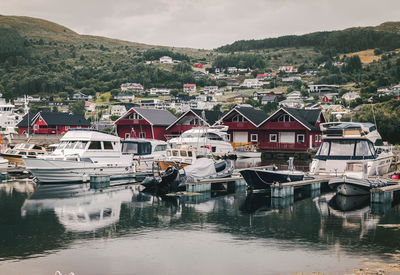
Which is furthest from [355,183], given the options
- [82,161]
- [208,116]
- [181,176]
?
[208,116]

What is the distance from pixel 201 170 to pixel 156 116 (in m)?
35.1

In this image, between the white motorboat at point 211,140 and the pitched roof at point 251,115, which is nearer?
the white motorboat at point 211,140

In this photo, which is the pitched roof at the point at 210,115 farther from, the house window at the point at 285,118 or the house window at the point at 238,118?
the house window at the point at 285,118

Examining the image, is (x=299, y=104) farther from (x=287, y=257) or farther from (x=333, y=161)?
(x=287, y=257)

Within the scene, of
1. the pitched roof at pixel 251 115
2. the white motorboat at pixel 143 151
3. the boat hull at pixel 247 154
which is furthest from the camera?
the pitched roof at pixel 251 115

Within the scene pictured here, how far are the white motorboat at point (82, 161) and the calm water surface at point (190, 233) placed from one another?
3.22m

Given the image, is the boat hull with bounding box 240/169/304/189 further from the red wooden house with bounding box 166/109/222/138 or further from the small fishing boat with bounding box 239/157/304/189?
the red wooden house with bounding box 166/109/222/138

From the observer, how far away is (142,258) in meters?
15.0

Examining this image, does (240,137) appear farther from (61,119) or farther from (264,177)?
(264,177)

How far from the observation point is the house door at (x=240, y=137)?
2373 inches

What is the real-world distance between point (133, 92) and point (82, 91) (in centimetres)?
1850

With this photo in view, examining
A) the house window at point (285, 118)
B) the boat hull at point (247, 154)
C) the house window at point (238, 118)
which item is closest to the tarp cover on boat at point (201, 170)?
the boat hull at point (247, 154)

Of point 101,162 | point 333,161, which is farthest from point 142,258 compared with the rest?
point 101,162

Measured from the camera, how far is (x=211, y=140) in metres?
53.3
